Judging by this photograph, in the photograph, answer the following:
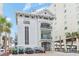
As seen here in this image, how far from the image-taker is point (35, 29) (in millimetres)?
3543

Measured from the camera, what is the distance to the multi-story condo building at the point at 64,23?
138 inches

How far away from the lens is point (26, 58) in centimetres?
351

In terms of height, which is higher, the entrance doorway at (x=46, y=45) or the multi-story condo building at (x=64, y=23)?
the multi-story condo building at (x=64, y=23)

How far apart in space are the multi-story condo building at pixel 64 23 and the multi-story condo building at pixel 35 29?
2.7 inches

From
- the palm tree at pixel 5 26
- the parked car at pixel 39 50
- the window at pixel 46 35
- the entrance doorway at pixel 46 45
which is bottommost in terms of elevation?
the parked car at pixel 39 50

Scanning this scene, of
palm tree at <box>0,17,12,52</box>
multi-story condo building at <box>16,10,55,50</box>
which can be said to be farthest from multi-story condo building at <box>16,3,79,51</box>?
palm tree at <box>0,17,12,52</box>

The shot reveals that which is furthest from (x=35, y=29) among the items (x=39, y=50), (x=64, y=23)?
(x=64, y=23)

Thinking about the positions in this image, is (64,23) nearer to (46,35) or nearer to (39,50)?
(46,35)

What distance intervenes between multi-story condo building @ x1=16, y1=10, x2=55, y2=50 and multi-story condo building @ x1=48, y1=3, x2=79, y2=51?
7 centimetres

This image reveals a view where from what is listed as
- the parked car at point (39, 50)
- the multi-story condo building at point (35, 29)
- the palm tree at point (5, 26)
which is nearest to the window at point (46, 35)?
the multi-story condo building at point (35, 29)

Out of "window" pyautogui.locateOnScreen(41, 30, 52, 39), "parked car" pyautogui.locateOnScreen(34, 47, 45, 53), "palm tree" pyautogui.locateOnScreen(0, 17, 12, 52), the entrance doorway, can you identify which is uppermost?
"palm tree" pyautogui.locateOnScreen(0, 17, 12, 52)

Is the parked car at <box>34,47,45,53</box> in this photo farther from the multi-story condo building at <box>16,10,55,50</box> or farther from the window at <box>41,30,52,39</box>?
the window at <box>41,30,52,39</box>

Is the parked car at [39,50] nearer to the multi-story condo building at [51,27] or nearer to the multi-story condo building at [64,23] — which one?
the multi-story condo building at [51,27]

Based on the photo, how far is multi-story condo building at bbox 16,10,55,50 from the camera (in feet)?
11.6
